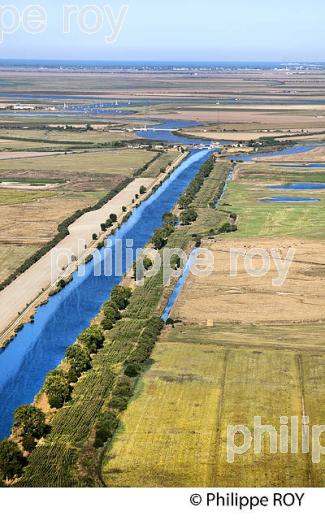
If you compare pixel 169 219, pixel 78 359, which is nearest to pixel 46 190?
pixel 169 219

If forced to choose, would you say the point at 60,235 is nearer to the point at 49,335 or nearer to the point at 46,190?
the point at 49,335

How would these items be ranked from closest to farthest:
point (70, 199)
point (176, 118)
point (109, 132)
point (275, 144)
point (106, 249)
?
point (106, 249) < point (70, 199) < point (275, 144) < point (109, 132) < point (176, 118)

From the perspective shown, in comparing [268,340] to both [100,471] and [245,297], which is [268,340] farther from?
[100,471]

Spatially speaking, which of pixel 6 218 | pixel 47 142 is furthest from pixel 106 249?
pixel 47 142

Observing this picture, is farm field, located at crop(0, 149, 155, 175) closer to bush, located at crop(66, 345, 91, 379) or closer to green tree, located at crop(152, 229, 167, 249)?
green tree, located at crop(152, 229, 167, 249)

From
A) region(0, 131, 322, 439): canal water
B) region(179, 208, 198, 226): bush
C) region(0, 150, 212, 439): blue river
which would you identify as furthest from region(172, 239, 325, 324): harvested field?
region(179, 208, 198, 226): bush

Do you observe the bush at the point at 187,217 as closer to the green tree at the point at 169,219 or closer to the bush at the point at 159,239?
the green tree at the point at 169,219
